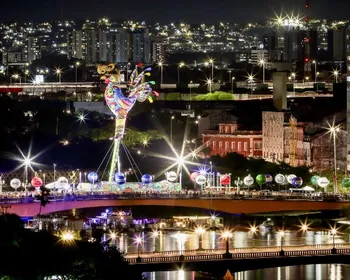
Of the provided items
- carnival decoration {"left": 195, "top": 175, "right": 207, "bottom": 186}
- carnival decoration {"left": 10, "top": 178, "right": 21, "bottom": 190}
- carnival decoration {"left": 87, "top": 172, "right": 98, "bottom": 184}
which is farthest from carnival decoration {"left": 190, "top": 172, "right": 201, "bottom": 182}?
carnival decoration {"left": 10, "top": 178, "right": 21, "bottom": 190}

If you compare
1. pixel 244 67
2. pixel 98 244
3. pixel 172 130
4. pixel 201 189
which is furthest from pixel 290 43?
pixel 98 244

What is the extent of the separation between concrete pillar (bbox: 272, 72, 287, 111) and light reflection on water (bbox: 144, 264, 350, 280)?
3804 cm

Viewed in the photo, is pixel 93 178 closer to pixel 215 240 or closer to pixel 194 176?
pixel 194 176

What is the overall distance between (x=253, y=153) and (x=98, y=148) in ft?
23.1

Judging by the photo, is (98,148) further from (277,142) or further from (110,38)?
(110,38)

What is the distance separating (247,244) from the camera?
55.6 metres

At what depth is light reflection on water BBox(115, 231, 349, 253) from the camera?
180 ft

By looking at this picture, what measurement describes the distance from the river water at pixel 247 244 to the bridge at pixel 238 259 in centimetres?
38

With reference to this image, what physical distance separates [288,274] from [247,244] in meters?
4.57

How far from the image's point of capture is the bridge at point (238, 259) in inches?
1901

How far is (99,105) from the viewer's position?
108938mm

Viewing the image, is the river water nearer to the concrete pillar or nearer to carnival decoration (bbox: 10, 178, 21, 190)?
carnival decoration (bbox: 10, 178, 21, 190)

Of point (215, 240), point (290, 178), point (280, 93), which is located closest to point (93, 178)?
point (290, 178)

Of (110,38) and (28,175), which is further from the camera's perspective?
(110,38)
